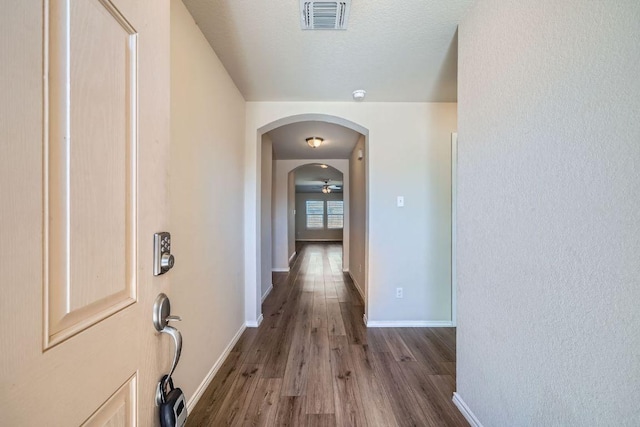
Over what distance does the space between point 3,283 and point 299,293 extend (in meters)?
3.98

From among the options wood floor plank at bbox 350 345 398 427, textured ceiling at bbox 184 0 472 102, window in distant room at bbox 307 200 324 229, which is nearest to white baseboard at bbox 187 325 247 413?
wood floor plank at bbox 350 345 398 427

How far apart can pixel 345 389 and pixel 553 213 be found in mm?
1635

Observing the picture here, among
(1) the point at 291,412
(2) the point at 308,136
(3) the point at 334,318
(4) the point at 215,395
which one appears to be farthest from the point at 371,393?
(2) the point at 308,136

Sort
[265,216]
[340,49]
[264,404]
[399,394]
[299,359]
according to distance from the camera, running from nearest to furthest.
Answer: [264,404] → [399,394] → [340,49] → [299,359] → [265,216]

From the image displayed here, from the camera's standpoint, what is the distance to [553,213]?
3.34ft

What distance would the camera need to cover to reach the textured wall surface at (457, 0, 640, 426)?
79 centimetres

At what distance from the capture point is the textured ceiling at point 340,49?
1.60 metres

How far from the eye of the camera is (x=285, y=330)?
2.83 meters

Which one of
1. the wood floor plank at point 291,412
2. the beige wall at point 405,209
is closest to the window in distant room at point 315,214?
the beige wall at point 405,209

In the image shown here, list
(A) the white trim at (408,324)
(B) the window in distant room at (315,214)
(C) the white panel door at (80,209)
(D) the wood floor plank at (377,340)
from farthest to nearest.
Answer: (B) the window in distant room at (315,214) → (A) the white trim at (408,324) → (D) the wood floor plank at (377,340) → (C) the white panel door at (80,209)

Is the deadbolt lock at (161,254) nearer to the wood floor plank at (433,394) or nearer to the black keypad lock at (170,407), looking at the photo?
the black keypad lock at (170,407)

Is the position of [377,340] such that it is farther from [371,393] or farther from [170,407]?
[170,407]

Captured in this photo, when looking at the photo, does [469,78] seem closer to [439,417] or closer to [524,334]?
[524,334]

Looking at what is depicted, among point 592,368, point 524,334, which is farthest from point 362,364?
point 592,368
